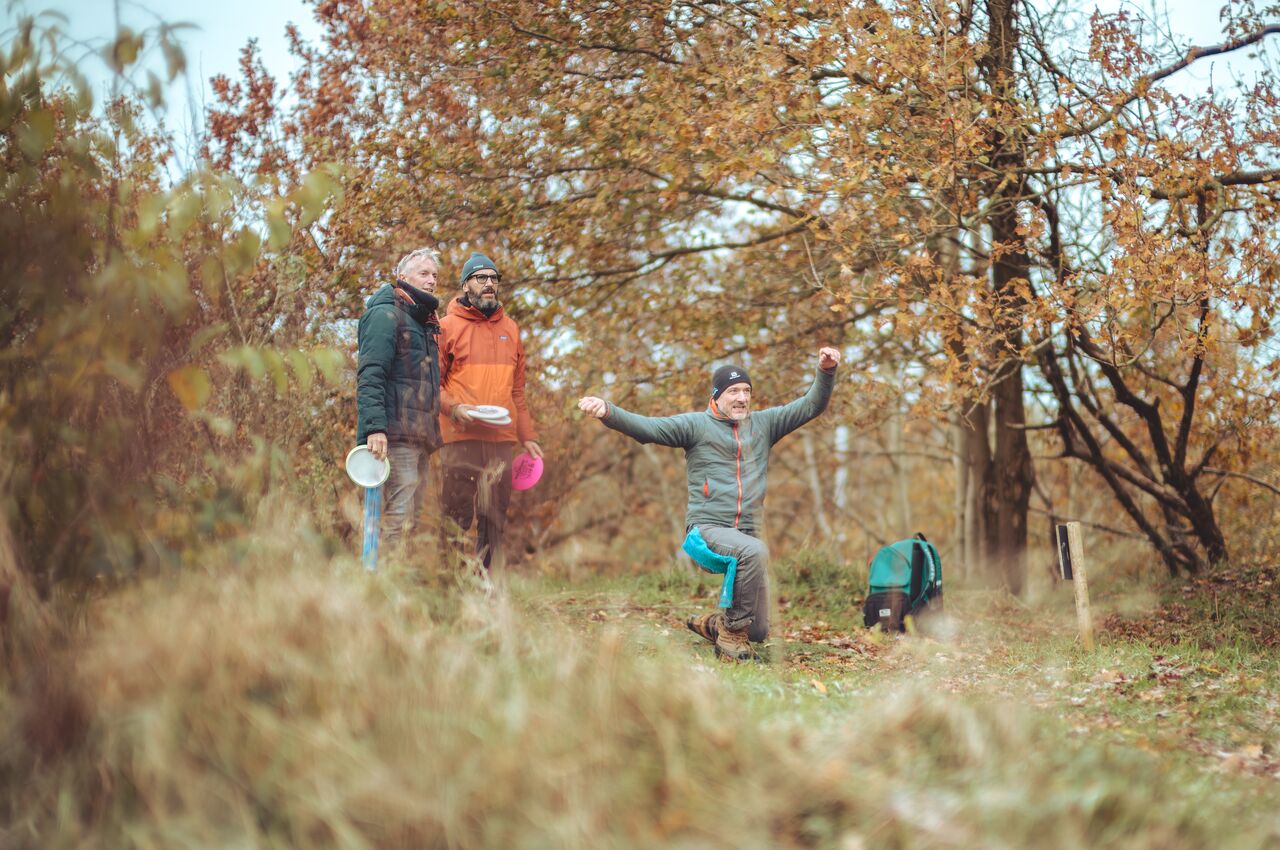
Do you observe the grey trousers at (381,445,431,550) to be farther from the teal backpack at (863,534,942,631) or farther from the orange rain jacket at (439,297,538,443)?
the teal backpack at (863,534,942,631)

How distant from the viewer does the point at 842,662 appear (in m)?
6.96

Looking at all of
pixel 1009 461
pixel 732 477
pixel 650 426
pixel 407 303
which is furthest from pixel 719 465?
pixel 1009 461

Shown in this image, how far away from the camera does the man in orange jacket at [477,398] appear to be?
271 inches

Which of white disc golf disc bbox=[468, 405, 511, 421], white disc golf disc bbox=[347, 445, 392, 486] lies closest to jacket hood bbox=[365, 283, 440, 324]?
white disc golf disc bbox=[468, 405, 511, 421]

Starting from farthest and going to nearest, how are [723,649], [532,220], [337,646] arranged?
[532,220] < [723,649] < [337,646]

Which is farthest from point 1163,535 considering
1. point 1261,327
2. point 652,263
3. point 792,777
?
point 792,777

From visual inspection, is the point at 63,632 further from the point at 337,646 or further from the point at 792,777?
the point at 792,777

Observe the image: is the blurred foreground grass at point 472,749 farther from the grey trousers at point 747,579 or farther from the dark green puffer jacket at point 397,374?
the grey trousers at point 747,579

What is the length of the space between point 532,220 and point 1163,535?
24.1 ft

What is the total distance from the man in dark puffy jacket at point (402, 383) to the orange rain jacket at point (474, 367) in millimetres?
275

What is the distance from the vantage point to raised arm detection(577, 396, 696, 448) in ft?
21.6

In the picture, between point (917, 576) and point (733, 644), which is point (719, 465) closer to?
point (733, 644)

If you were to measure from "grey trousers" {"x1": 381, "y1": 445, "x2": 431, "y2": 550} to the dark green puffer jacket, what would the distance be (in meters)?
0.06

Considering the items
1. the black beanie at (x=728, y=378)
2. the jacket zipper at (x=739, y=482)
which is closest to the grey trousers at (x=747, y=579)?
the jacket zipper at (x=739, y=482)
